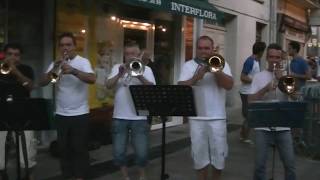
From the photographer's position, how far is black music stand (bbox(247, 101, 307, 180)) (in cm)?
582

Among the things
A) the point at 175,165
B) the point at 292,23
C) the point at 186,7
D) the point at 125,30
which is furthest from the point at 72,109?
the point at 292,23

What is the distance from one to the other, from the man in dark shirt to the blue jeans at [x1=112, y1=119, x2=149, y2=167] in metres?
0.98

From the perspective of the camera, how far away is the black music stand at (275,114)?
19.1 feet

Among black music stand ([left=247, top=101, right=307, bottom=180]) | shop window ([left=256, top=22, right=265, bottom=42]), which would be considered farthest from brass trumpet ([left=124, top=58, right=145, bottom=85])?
shop window ([left=256, top=22, right=265, bottom=42])

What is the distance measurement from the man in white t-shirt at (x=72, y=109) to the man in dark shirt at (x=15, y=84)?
0.73ft

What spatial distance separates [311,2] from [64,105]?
876 inches

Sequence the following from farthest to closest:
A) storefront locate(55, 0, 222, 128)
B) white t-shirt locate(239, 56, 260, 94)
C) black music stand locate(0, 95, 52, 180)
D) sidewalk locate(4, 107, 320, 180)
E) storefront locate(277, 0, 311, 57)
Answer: storefront locate(277, 0, 311, 57) < white t-shirt locate(239, 56, 260, 94) < storefront locate(55, 0, 222, 128) < sidewalk locate(4, 107, 320, 180) < black music stand locate(0, 95, 52, 180)

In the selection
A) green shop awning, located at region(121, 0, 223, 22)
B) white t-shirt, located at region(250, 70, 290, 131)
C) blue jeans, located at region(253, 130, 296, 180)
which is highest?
green shop awning, located at region(121, 0, 223, 22)

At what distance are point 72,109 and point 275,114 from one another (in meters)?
2.26

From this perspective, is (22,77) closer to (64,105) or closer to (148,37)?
(64,105)

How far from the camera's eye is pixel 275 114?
19.1ft

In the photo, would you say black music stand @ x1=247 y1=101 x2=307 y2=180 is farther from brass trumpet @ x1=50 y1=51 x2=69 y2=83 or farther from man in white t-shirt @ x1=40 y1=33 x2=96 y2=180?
brass trumpet @ x1=50 y1=51 x2=69 y2=83

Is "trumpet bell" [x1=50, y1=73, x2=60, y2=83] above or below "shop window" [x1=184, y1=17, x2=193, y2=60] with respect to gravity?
below

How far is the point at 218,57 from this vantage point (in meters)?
6.05
